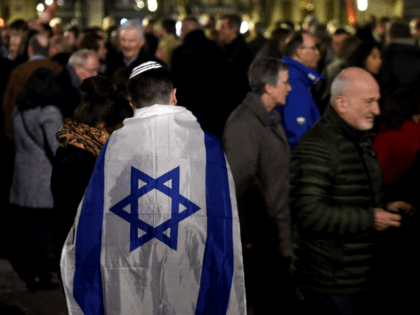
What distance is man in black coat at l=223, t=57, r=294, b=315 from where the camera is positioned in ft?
15.4

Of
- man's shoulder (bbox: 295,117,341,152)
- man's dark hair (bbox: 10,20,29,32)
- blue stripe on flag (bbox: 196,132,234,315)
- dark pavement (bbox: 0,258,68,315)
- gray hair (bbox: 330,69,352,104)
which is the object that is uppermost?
man's dark hair (bbox: 10,20,29,32)

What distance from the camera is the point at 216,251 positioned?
3123 mm

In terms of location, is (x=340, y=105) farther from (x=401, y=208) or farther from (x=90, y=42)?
(x=90, y=42)

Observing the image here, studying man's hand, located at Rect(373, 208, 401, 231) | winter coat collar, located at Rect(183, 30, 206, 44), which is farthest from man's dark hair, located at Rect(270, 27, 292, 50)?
man's hand, located at Rect(373, 208, 401, 231)

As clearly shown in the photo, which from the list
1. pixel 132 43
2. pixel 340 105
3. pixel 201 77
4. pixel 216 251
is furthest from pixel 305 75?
pixel 216 251

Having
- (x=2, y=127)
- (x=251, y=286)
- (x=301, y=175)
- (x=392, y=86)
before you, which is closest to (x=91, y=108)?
(x=301, y=175)

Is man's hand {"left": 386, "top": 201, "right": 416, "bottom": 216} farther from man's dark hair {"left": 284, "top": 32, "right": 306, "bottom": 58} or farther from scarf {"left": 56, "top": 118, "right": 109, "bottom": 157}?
man's dark hair {"left": 284, "top": 32, "right": 306, "bottom": 58}

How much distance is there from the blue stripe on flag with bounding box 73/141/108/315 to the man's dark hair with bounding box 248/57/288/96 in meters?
2.12

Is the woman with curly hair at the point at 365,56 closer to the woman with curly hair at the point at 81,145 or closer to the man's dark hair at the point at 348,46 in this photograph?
the man's dark hair at the point at 348,46

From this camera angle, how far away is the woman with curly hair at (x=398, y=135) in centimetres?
477

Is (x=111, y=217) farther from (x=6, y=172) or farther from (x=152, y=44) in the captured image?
(x=152, y=44)

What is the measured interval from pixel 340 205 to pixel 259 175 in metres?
1.36

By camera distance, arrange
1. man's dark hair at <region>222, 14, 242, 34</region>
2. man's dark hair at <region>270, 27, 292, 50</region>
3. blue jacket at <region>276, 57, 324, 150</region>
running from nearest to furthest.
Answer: blue jacket at <region>276, 57, 324, 150</region>
man's dark hair at <region>222, 14, 242, 34</region>
man's dark hair at <region>270, 27, 292, 50</region>

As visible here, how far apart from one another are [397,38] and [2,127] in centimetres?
511
